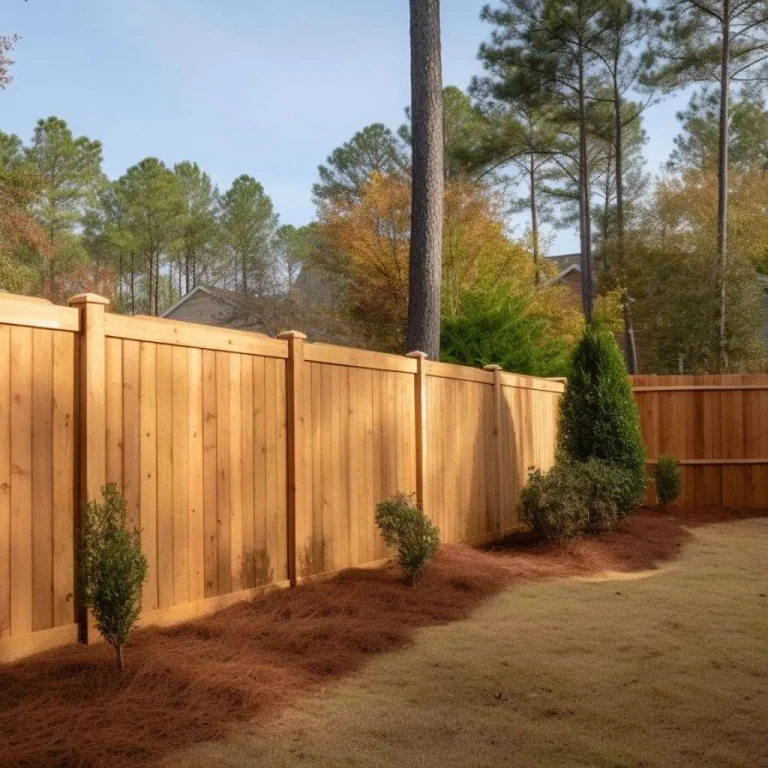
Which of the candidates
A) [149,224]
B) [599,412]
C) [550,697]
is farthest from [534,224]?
[550,697]

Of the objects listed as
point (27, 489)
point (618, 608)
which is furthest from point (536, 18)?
point (27, 489)

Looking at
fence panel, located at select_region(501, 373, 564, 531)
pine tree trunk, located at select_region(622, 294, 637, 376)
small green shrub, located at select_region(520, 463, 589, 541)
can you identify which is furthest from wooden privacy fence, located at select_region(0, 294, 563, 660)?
pine tree trunk, located at select_region(622, 294, 637, 376)

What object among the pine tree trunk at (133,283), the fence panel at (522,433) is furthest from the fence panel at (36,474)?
the pine tree trunk at (133,283)

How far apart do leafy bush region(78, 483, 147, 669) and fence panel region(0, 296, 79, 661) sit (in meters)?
0.18

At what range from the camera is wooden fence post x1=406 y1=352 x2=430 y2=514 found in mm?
7219

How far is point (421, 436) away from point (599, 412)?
3371 millimetres

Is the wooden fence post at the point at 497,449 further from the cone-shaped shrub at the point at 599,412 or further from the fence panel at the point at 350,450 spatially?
the fence panel at the point at 350,450

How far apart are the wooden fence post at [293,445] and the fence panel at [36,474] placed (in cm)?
172

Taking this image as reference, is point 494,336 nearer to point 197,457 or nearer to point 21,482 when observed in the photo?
point 197,457

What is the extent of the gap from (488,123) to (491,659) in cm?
2409

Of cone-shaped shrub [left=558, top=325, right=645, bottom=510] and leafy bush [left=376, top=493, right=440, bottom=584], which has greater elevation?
cone-shaped shrub [left=558, top=325, right=645, bottom=510]

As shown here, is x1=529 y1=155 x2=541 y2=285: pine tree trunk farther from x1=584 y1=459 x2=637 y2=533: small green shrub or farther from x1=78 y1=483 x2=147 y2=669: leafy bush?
x1=78 y1=483 x2=147 y2=669: leafy bush

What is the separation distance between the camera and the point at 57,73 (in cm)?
2081

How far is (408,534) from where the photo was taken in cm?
606
